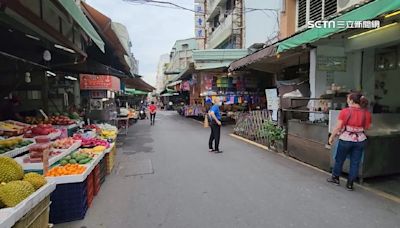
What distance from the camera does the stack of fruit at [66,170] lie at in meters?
4.27

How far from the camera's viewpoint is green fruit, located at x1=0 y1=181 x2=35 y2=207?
2592 mm

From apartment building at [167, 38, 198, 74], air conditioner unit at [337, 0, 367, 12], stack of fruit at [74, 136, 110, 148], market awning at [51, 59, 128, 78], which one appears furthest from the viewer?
apartment building at [167, 38, 198, 74]

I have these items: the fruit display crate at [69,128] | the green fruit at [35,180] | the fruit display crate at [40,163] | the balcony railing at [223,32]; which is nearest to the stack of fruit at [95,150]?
the fruit display crate at [40,163]

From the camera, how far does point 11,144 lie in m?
5.02

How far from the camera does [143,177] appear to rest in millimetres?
6391

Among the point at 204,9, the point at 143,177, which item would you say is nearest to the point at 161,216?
the point at 143,177

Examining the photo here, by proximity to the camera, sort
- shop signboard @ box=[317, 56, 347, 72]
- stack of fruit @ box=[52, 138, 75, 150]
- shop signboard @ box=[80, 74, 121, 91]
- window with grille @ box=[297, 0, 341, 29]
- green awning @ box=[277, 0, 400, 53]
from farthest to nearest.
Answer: window with grille @ box=[297, 0, 341, 29] → shop signboard @ box=[80, 74, 121, 91] → shop signboard @ box=[317, 56, 347, 72] → stack of fruit @ box=[52, 138, 75, 150] → green awning @ box=[277, 0, 400, 53]

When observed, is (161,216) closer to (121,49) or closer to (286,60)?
(121,49)

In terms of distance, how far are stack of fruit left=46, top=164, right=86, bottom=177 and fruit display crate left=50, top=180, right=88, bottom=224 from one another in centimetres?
19

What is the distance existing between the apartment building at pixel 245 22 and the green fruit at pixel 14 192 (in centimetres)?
1439

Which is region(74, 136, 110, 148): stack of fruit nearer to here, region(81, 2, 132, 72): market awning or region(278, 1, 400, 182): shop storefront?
region(81, 2, 132, 72): market awning

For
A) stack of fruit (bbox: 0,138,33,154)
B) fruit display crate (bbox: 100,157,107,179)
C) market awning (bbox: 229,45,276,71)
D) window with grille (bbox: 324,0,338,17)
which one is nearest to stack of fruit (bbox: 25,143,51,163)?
stack of fruit (bbox: 0,138,33,154)

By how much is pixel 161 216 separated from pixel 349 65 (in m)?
7.47

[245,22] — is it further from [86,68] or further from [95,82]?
[86,68]
